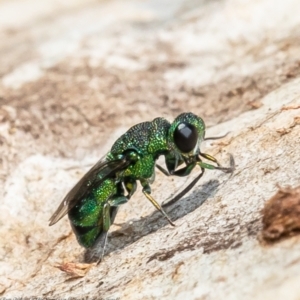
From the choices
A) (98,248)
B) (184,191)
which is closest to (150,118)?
(184,191)

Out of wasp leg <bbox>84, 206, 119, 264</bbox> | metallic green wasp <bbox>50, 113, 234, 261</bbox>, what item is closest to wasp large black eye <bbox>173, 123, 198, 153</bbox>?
metallic green wasp <bbox>50, 113, 234, 261</bbox>

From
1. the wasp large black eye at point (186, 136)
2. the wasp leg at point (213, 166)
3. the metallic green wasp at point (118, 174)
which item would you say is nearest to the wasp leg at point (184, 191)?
the metallic green wasp at point (118, 174)

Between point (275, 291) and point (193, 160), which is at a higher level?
point (275, 291)

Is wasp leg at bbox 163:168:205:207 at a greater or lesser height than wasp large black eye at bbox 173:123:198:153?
lesser

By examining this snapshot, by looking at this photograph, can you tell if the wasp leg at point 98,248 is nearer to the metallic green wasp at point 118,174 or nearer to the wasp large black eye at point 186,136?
the metallic green wasp at point 118,174

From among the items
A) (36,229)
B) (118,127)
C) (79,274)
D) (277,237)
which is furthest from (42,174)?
(277,237)

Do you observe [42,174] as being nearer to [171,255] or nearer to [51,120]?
[51,120]

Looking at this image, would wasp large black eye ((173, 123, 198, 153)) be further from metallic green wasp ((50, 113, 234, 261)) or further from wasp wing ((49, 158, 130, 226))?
wasp wing ((49, 158, 130, 226))
